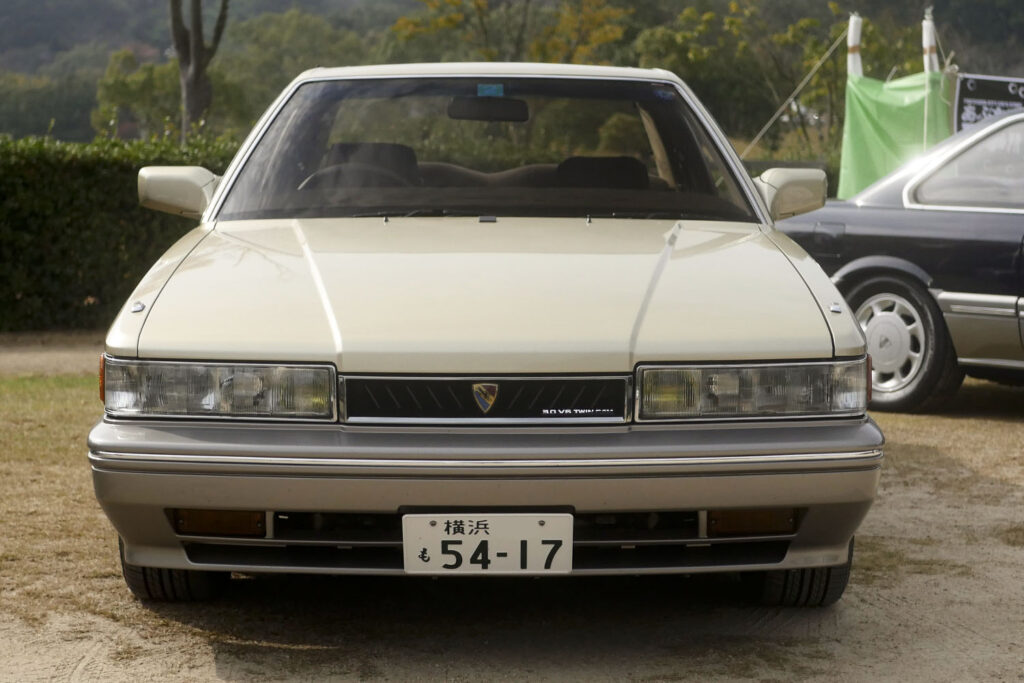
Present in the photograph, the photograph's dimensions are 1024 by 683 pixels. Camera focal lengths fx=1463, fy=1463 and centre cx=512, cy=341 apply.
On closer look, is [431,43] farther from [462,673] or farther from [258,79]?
[462,673]

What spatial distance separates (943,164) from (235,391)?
4931 millimetres

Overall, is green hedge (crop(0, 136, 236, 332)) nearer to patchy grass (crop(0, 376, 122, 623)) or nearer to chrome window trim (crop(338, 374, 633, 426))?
patchy grass (crop(0, 376, 122, 623))

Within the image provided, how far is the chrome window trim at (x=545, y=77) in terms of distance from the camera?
449cm

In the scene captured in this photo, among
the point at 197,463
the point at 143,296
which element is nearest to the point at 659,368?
the point at 197,463

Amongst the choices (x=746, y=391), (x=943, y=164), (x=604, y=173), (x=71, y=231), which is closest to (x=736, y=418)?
(x=746, y=391)

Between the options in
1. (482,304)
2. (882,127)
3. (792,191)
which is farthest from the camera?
(882,127)

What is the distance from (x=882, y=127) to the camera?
44.3 ft

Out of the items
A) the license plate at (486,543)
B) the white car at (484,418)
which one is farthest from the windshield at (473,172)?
the license plate at (486,543)

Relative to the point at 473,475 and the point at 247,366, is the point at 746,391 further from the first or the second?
the point at 247,366

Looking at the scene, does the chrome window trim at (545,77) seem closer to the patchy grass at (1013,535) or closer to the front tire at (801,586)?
the front tire at (801,586)

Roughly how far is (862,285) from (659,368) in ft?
14.3

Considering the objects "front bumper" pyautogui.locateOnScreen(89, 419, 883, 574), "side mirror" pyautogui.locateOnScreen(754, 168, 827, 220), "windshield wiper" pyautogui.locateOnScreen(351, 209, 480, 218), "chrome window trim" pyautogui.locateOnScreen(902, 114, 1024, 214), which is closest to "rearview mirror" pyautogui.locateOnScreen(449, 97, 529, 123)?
"windshield wiper" pyautogui.locateOnScreen(351, 209, 480, 218)

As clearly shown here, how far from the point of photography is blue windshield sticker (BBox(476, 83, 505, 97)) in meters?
4.89

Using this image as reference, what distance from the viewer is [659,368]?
3.29 metres
